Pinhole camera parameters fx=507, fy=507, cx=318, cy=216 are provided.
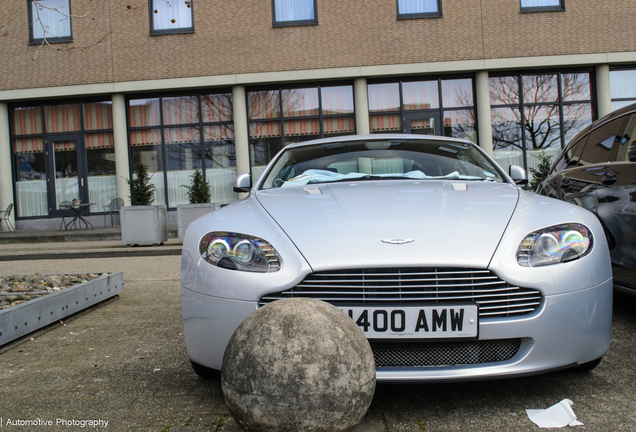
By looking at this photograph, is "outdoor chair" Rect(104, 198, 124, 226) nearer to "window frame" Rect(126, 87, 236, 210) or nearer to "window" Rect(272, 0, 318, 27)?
"window frame" Rect(126, 87, 236, 210)

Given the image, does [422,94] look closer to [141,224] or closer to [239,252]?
[141,224]

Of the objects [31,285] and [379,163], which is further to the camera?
[31,285]

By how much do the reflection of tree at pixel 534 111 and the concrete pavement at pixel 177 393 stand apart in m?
12.6

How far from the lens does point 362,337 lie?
5.91 ft

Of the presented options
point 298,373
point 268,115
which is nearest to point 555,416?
point 298,373

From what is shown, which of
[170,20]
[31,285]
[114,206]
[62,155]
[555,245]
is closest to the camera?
[555,245]

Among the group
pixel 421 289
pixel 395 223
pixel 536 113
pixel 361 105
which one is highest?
pixel 361 105

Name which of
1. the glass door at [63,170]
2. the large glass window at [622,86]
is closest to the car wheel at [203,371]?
the glass door at [63,170]

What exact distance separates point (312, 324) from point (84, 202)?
15719 millimetres

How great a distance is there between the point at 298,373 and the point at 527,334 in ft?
3.20

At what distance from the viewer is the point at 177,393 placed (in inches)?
93.3

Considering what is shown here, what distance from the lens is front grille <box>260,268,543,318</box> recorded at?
1995 mm

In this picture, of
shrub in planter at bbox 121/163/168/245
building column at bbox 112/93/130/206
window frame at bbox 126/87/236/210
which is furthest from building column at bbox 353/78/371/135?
building column at bbox 112/93/130/206

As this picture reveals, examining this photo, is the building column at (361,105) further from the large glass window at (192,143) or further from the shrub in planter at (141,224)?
the shrub in planter at (141,224)
